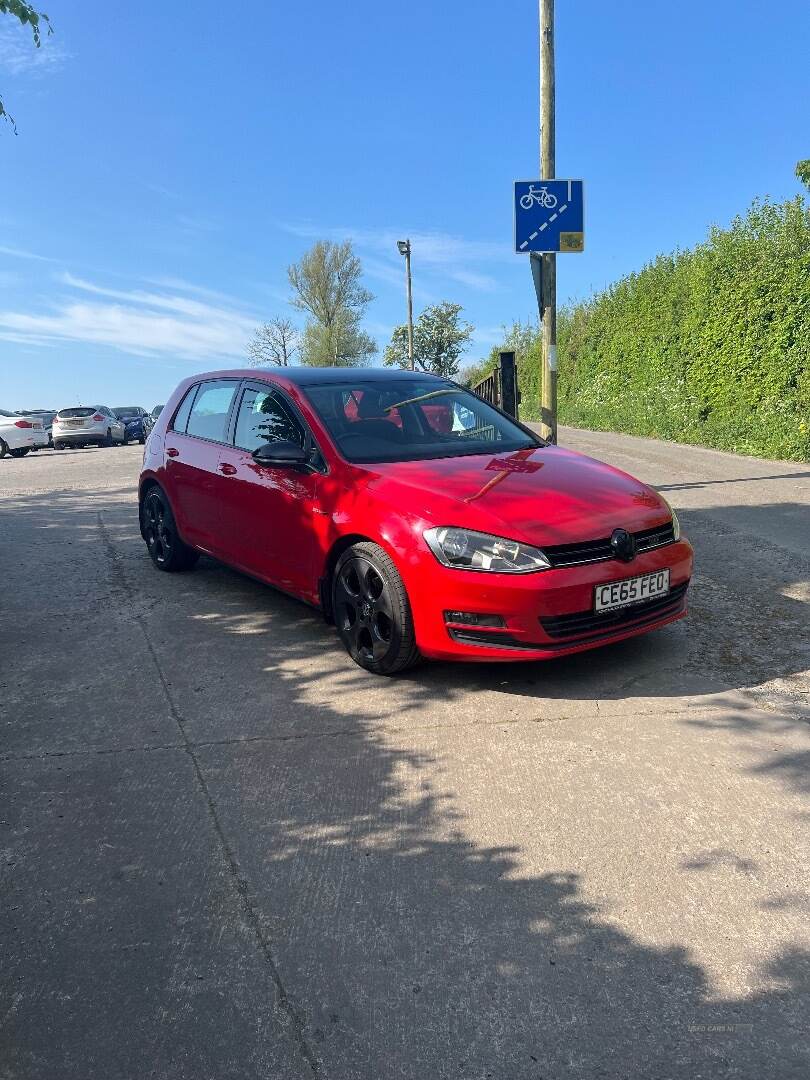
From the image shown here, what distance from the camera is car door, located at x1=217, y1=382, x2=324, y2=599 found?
5.07 meters

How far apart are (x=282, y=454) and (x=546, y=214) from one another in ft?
19.6

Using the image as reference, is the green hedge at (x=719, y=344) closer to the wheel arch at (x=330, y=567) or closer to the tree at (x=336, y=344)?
the wheel arch at (x=330, y=567)

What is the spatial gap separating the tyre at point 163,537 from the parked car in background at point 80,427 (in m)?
26.0

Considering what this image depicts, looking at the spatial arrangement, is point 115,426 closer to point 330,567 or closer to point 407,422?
point 407,422

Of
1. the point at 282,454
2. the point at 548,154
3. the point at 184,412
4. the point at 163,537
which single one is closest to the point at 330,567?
the point at 282,454

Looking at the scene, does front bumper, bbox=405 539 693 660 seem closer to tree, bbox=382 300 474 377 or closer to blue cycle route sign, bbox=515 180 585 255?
blue cycle route sign, bbox=515 180 585 255

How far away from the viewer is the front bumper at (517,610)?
→ 402 cm

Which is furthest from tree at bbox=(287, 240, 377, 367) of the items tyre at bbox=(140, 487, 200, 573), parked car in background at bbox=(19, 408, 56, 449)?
tyre at bbox=(140, 487, 200, 573)

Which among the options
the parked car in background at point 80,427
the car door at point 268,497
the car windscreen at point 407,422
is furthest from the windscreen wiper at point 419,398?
the parked car in background at point 80,427

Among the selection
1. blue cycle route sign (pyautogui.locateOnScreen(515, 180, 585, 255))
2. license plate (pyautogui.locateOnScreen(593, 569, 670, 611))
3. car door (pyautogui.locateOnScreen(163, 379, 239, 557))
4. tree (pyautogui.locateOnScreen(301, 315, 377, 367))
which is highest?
tree (pyautogui.locateOnScreen(301, 315, 377, 367))

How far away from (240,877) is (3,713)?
201cm

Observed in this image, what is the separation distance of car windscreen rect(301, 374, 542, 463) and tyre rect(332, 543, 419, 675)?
0.68m

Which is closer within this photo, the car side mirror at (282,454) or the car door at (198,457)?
the car side mirror at (282,454)

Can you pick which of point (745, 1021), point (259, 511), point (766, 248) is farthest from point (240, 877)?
point (766, 248)
